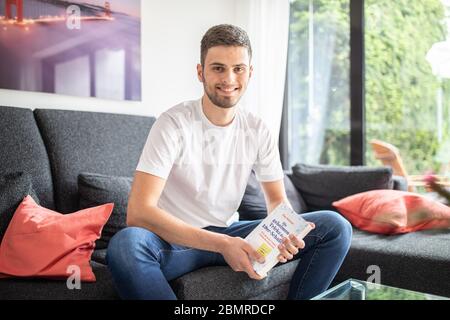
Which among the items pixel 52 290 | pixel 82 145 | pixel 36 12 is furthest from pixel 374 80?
pixel 52 290

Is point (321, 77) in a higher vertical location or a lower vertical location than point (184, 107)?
higher

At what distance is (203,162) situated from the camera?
1661 mm

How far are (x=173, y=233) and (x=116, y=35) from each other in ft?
4.95

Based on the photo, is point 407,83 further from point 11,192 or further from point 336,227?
point 11,192

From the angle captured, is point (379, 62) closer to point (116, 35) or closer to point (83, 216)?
point (116, 35)

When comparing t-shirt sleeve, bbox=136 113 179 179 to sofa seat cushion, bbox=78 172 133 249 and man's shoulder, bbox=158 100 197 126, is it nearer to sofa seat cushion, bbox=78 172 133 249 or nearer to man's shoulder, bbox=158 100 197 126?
man's shoulder, bbox=158 100 197 126

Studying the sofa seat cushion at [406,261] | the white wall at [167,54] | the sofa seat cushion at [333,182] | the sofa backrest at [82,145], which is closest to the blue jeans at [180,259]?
the sofa seat cushion at [406,261]

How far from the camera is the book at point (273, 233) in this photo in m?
1.36

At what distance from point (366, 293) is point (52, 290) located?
35.8 inches

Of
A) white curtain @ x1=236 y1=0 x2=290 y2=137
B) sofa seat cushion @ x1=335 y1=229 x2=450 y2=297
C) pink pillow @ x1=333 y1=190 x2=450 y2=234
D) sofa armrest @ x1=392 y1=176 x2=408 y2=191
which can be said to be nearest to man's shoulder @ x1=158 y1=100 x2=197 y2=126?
sofa seat cushion @ x1=335 y1=229 x2=450 y2=297

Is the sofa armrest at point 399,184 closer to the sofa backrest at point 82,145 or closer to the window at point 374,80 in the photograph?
the window at point 374,80

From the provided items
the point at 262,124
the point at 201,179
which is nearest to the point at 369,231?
the point at 262,124

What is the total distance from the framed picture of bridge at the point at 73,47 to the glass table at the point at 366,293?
165 centimetres

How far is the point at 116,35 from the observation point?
2.54m
